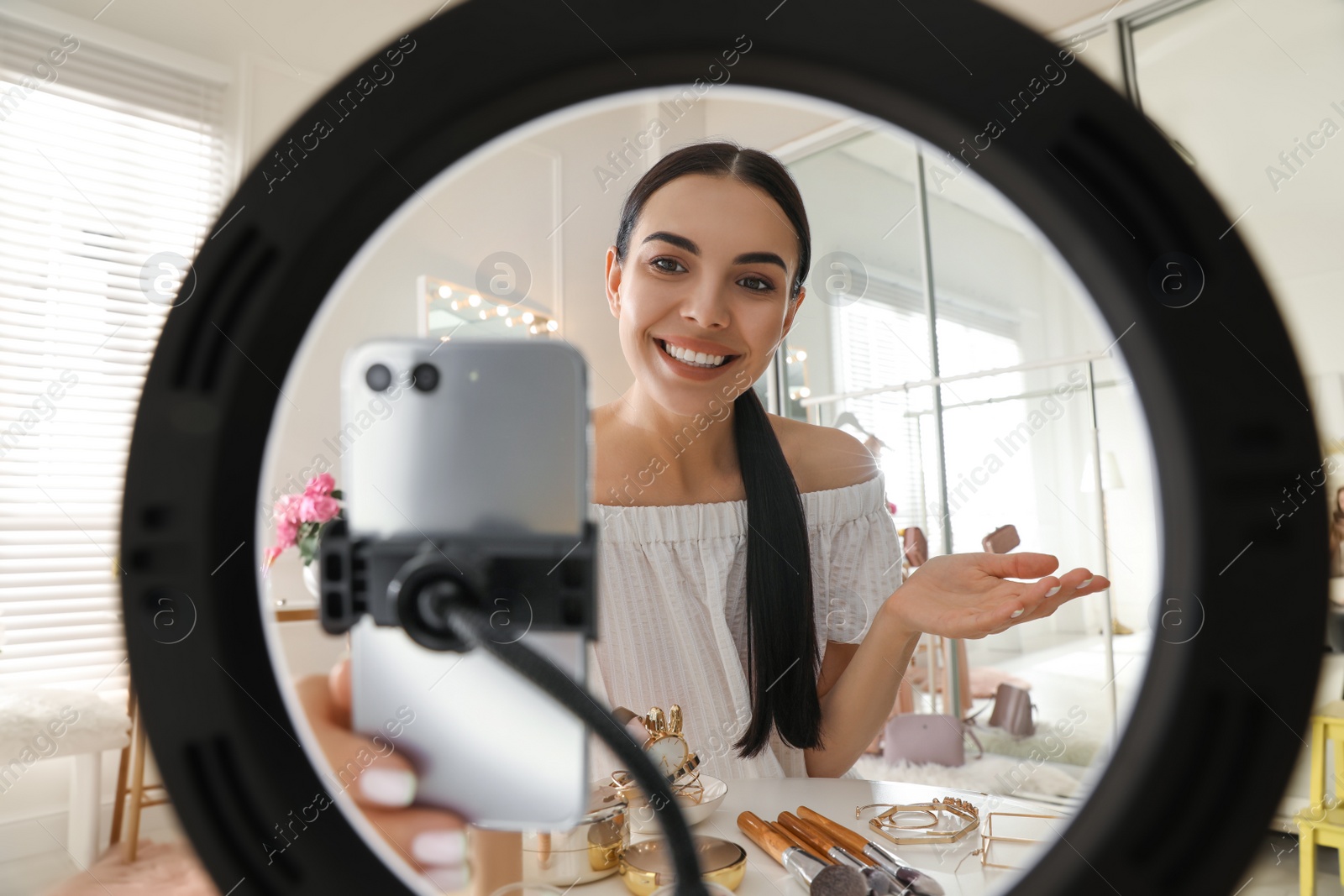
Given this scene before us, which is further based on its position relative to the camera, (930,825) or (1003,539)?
(1003,539)

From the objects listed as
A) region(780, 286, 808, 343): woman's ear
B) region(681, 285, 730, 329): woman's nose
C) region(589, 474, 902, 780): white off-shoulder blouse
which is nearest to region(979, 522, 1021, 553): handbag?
region(589, 474, 902, 780): white off-shoulder blouse

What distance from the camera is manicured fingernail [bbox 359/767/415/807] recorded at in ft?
0.53

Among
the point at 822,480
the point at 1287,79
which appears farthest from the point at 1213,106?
the point at 822,480

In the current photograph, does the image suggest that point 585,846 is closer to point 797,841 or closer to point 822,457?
point 797,841

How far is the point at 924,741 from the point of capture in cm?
214

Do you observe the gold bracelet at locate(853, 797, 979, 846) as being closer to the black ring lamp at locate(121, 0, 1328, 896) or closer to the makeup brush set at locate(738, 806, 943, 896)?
the makeup brush set at locate(738, 806, 943, 896)

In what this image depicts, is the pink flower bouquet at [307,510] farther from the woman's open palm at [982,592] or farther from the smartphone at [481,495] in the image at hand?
the smartphone at [481,495]

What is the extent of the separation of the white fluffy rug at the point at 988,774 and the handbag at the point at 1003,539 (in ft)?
1.94

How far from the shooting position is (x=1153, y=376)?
0.13 m

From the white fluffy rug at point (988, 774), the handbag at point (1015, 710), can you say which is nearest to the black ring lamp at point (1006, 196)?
the white fluffy rug at point (988, 774)

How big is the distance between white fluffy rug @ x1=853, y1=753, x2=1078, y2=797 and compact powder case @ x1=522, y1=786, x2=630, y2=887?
180 cm

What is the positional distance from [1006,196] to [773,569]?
67 centimetres

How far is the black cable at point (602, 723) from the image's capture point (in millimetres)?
127

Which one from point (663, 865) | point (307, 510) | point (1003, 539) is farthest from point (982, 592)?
point (1003, 539)
